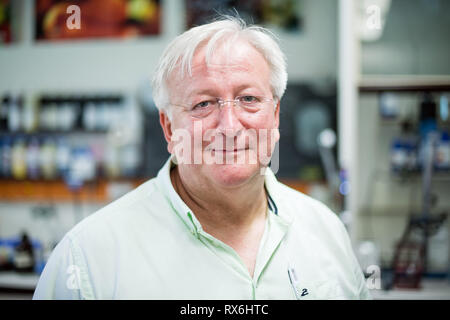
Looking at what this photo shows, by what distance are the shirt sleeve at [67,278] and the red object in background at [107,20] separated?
2.56 meters

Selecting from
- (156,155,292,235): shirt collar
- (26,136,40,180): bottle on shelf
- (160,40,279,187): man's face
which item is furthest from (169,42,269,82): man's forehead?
(26,136,40,180): bottle on shelf

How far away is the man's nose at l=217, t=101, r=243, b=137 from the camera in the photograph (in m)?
0.85

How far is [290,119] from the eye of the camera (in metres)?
2.86

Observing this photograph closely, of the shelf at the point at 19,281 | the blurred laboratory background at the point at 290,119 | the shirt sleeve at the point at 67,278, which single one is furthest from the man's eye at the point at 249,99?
the shelf at the point at 19,281

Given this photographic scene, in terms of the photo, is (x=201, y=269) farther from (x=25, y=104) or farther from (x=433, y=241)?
(x=25, y=104)

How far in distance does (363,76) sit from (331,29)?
0.64 metres

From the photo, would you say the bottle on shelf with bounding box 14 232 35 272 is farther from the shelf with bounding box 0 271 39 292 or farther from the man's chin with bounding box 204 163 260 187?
the man's chin with bounding box 204 163 260 187

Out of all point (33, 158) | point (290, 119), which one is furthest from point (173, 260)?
point (33, 158)

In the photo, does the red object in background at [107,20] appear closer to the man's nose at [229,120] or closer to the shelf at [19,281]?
the shelf at [19,281]

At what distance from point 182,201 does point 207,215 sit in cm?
7

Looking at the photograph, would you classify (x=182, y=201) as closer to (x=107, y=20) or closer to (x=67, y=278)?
(x=67, y=278)

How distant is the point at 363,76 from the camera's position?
2.48m

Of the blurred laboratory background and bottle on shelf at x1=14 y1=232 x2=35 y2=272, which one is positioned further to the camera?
bottle on shelf at x1=14 y1=232 x2=35 y2=272

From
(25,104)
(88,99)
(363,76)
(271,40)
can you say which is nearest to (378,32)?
(363,76)
